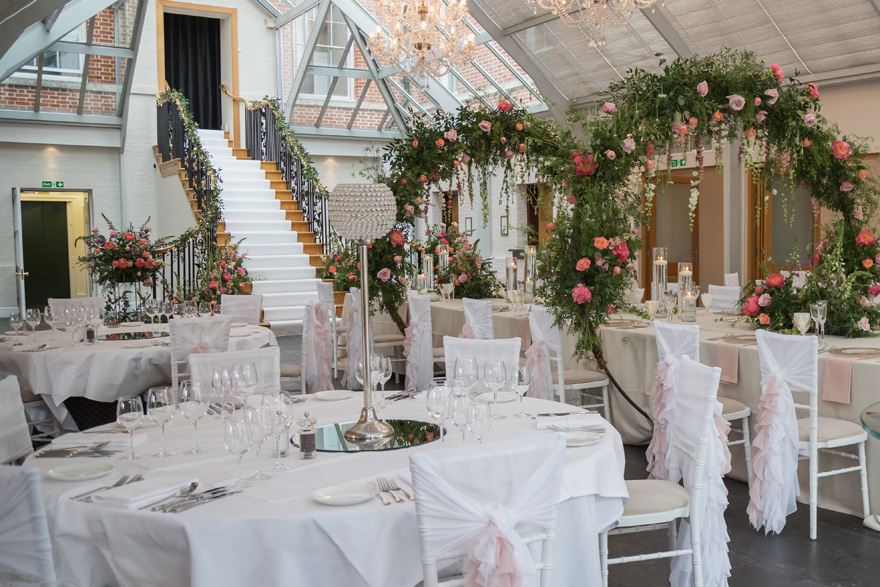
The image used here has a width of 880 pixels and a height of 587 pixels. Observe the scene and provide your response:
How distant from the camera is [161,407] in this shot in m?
2.81

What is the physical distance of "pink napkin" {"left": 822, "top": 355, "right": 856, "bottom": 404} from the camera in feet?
13.9

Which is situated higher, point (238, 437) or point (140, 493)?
point (238, 437)

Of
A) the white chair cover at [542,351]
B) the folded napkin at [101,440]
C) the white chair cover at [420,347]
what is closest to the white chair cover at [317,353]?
the white chair cover at [420,347]

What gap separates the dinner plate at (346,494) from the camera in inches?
86.4

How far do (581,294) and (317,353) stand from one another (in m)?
2.73

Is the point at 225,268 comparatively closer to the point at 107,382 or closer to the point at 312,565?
the point at 107,382

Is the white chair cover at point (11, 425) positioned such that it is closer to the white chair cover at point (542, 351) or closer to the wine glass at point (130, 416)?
the wine glass at point (130, 416)

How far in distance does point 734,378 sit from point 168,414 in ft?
11.0

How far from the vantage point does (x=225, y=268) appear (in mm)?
10000

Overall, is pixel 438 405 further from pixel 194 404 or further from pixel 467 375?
pixel 194 404

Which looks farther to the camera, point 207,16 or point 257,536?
point 207,16

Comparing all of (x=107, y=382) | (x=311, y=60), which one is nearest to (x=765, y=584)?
(x=107, y=382)

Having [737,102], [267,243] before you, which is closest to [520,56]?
[267,243]

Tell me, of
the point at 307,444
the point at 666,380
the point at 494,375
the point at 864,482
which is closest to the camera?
the point at 307,444
